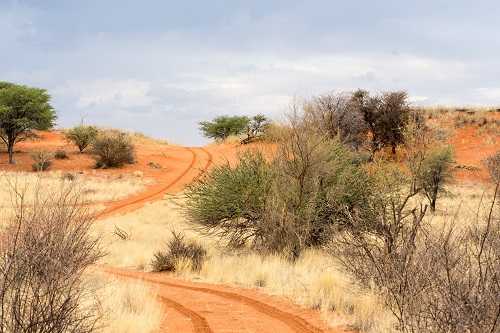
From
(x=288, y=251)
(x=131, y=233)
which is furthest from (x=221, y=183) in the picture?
(x=131, y=233)

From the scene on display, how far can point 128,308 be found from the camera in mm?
9094

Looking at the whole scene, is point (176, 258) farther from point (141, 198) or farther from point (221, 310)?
point (141, 198)

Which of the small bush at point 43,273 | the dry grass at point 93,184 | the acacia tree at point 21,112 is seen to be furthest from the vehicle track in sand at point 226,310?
the acacia tree at point 21,112

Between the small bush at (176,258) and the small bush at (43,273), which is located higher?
the small bush at (43,273)

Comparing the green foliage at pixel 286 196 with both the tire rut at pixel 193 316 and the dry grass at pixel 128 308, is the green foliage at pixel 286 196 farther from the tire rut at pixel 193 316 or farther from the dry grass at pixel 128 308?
the dry grass at pixel 128 308

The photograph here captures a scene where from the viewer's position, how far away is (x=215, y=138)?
68.4m

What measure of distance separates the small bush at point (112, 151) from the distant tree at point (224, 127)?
21.4m

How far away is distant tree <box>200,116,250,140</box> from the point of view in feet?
215

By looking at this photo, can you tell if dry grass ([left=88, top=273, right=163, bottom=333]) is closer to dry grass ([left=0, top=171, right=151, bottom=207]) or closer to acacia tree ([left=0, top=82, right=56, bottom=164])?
dry grass ([left=0, top=171, right=151, bottom=207])

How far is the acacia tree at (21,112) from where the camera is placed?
142ft

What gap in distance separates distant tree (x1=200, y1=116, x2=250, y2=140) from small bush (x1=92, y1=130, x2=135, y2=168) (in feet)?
70.4

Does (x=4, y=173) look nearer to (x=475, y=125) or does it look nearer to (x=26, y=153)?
(x=26, y=153)

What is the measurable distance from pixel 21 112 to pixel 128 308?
130ft

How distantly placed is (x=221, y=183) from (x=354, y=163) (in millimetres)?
4308
